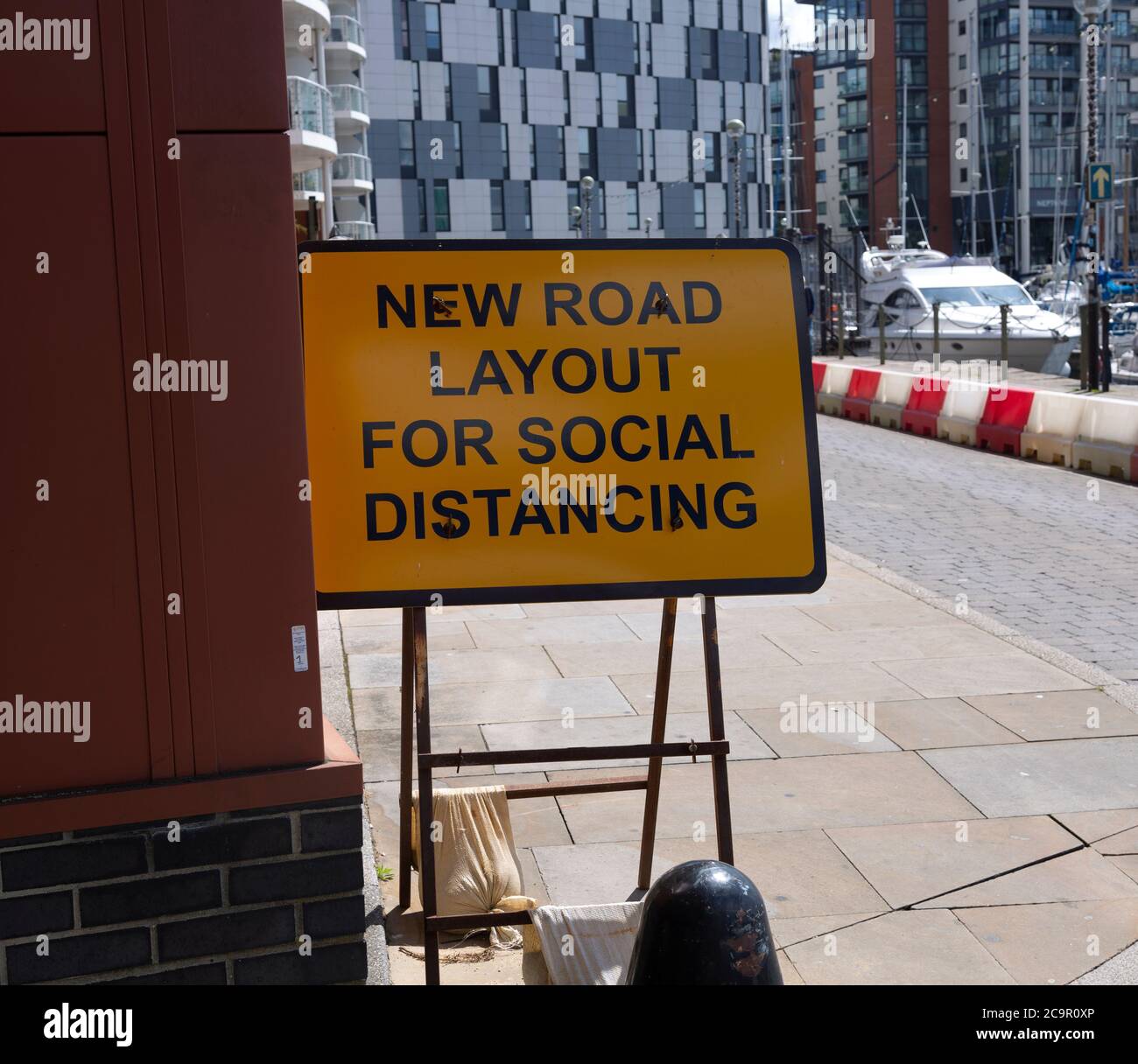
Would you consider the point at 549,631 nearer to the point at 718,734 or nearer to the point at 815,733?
the point at 815,733

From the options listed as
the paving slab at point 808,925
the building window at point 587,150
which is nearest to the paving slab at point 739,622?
the paving slab at point 808,925

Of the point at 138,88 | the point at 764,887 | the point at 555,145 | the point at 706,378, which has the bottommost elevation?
the point at 764,887

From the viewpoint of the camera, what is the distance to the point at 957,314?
3931 cm

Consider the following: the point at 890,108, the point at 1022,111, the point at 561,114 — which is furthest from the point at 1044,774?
the point at 890,108

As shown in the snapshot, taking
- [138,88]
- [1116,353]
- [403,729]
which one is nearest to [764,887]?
[403,729]

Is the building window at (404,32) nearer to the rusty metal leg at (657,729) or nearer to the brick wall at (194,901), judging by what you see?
the rusty metal leg at (657,729)

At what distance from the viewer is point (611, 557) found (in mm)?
4004

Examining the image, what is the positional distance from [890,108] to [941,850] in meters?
98.1

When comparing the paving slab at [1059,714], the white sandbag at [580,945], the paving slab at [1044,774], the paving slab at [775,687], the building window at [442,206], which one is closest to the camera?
the white sandbag at [580,945]

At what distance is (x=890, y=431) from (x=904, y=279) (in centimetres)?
2236

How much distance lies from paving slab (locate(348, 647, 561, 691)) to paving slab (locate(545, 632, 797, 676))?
0.13 m

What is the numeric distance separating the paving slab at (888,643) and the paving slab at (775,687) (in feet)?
0.82

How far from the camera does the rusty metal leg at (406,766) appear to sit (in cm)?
452
